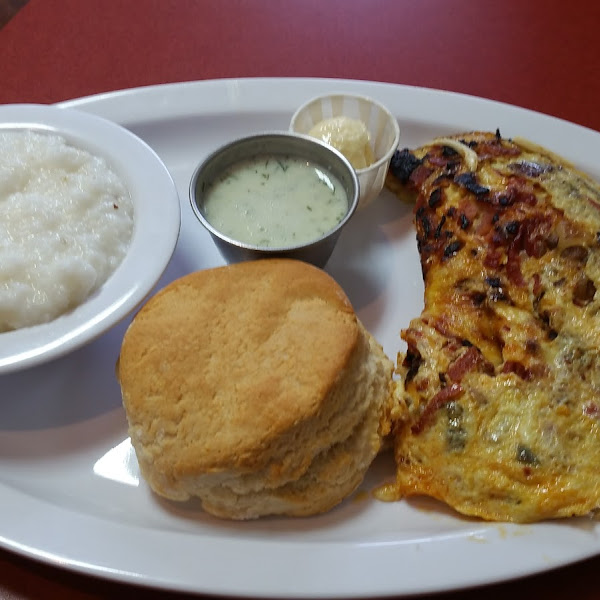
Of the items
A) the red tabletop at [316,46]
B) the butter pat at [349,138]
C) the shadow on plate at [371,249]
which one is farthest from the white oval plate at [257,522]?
the red tabletop at [316,46]

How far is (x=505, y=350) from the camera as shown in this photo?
7.02 ft

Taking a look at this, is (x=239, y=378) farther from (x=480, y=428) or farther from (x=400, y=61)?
(x=400, y=61)

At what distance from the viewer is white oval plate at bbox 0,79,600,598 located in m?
1.84

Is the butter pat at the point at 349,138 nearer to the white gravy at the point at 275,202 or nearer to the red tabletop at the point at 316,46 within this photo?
the white gravy at the point at 275,202

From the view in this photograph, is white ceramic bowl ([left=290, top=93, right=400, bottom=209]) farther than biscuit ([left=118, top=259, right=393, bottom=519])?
Yes

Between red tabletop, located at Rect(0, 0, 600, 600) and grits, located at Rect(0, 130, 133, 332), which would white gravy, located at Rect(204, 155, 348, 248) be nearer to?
grits, located at Rect(0, 130, 133, 332)

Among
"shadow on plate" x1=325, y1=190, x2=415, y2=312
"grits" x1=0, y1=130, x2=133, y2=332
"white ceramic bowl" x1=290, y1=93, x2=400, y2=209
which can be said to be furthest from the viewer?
"white ceramic bowl" x1=290, y1=93, x2=400, y2=209

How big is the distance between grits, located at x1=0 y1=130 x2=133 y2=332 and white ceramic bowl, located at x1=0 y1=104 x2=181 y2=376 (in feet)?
0.19

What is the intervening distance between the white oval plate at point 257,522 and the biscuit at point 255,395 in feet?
0.44

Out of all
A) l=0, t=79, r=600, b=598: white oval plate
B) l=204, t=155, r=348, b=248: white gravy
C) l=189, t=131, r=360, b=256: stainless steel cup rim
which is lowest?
l=0, t=79, r=600, b=598: white oval plate

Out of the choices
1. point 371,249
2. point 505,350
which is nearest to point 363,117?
point 371,249

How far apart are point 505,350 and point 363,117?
1534 millimetres

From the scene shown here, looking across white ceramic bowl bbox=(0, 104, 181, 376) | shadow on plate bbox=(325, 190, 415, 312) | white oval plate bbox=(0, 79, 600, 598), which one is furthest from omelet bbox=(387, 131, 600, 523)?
white ceramic bowl bbox=(0, 104, 181, 376)

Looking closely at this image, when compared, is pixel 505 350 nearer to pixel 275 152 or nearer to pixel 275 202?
pixel 275 202
